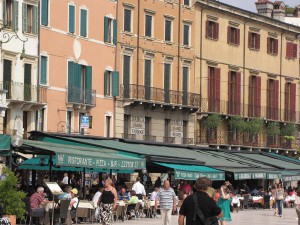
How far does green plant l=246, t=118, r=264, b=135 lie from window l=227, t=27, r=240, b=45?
5.45 meters

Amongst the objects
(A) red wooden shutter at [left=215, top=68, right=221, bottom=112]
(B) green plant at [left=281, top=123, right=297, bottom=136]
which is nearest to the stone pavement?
(A) red wooden shutter at [left=215, top=68, right=221, bottom=112]

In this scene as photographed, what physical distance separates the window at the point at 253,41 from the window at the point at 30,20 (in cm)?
2815

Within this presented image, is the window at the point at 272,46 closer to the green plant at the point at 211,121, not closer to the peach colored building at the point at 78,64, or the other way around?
the green plant at the point at 211,121

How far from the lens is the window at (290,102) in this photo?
289 ft

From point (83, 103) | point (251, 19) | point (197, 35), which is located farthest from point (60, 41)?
point (251, 19)

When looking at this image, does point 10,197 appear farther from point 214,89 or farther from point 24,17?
point 214,89

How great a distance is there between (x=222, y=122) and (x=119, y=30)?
46.8 ft

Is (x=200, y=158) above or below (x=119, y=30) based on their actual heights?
below

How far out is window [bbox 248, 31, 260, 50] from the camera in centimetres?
8242

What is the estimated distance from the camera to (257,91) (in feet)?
274

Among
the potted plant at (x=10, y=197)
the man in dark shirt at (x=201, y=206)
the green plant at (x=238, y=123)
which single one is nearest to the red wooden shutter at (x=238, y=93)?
the green plant at (x=238, y=123)

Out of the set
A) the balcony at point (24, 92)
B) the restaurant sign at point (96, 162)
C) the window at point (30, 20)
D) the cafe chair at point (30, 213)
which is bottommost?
the cafe chair at point (30, 213)

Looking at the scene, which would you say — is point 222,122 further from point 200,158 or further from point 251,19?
point 200,158

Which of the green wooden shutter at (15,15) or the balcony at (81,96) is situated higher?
the green wooden shutter at (15,15)
